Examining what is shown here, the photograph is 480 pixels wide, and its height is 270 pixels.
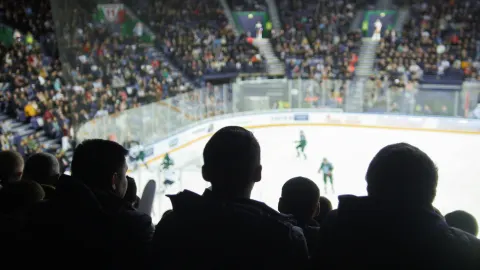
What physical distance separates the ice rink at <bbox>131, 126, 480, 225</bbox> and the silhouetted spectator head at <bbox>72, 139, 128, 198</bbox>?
19.1ft

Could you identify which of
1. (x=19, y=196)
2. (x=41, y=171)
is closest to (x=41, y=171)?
(x=41, y=171)

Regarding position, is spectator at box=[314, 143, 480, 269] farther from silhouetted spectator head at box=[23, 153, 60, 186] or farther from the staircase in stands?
the staircase in stands

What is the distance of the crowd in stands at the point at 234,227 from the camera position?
1.47m

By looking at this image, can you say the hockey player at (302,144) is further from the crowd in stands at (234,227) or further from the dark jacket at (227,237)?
the dark jacket at (227,237)

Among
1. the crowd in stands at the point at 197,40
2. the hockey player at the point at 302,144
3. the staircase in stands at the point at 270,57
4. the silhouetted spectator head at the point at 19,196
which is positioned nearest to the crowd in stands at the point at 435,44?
the staircase in stands at the point at 270,57

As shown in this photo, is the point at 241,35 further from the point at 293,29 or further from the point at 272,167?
the point at 272,167

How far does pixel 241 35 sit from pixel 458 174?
10.5 metres

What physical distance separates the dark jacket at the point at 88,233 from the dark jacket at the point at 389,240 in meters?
0.61

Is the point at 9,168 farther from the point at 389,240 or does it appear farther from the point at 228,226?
the point at 389,240

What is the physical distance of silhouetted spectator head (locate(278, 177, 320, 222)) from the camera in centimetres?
222

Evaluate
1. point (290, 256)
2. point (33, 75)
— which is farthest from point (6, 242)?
point (33, 75)

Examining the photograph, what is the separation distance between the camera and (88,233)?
→ 1.72 metres

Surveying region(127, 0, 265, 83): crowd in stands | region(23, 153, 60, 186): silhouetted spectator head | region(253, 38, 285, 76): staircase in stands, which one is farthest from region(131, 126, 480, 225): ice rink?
region(23, 153, 60, 186): silhouetted spectator head

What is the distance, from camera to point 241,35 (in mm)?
18922
